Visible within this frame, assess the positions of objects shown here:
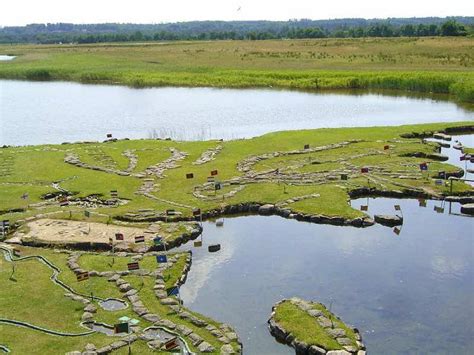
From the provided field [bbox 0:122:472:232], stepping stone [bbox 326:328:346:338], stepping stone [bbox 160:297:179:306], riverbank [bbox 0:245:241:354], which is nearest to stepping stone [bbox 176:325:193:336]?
riverbank [bbox 0:245:241:354]

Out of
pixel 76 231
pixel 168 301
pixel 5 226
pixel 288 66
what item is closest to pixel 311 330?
pixel 168 301

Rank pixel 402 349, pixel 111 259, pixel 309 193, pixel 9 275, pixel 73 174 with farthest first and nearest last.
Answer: pixel 73 174 → pixel 309 193 → pixel 111 259 → pixel 9 275 → pixel 402 349

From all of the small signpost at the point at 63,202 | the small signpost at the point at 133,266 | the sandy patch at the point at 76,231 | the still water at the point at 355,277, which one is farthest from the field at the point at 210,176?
the small signpost at the point at 133,266

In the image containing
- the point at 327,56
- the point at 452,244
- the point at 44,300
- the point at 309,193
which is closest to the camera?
the point at 44,300

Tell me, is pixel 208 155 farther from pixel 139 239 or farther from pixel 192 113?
pixel 192 113

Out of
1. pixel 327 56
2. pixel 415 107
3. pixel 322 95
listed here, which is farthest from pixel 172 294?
pixel 327 56

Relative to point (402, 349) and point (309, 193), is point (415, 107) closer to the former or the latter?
point (309, 193)
